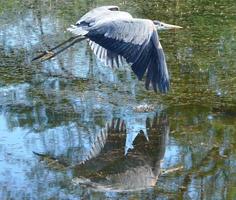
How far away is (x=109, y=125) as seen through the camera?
465 cm

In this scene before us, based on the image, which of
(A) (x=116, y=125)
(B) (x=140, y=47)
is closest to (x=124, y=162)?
(A) (x=116, y=125)

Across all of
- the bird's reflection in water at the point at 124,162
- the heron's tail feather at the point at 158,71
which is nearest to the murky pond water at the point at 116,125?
the bird's reflection in water at the point at 124,162

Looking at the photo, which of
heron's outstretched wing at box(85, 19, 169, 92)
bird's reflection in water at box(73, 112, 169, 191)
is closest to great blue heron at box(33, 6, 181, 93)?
heron's outstretched wing at box(85, 19, 169, 92)

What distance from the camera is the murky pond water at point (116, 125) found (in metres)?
3.76

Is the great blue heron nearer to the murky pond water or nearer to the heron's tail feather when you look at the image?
the heron's tail feather

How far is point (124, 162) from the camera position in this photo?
4082mm

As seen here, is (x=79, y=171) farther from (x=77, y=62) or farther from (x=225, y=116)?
(x=77, y=62)

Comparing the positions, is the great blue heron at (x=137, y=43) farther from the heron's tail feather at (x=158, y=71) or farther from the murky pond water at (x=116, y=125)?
A: the murky pond water at (x=116, y=125)

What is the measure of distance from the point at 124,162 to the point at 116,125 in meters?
0.58

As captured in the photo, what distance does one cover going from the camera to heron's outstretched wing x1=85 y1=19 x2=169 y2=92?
435 centimetres

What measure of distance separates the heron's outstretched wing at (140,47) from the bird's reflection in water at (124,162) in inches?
13.2

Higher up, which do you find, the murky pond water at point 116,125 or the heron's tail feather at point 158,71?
the heron's tail feather at point 158,71

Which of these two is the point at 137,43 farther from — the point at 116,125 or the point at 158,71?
the point at 116,125

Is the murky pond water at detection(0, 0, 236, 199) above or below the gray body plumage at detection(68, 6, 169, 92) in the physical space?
below
